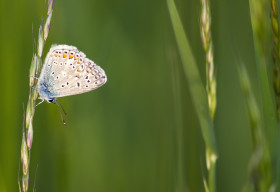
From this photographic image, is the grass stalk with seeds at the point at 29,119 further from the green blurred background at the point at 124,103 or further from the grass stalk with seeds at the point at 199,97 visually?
the green blurred background at the point at 124,103

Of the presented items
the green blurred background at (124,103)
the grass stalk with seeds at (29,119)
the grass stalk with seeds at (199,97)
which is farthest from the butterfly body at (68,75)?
the grass stalk with seeds at (199,97)

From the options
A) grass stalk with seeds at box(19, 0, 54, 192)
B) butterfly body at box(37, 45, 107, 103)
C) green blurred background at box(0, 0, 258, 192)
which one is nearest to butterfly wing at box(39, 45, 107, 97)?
butterfly body at box(37, 45, 107, 103)

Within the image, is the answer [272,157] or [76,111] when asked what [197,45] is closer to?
[76,111]

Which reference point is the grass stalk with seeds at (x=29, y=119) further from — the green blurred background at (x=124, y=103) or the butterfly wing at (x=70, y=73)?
the green blurred background at (x=124, y=103)

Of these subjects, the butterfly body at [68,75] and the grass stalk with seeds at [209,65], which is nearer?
the grass stalk with seeds at [209,65]

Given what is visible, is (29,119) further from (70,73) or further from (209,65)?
(70,73)

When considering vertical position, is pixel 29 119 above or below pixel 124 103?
above

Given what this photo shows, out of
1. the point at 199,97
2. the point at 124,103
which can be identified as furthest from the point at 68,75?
the point at 199,97
